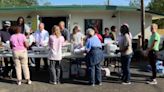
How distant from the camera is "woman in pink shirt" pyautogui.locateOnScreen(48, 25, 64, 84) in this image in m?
12.1

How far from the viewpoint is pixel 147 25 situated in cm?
2336

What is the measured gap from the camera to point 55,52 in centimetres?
1220

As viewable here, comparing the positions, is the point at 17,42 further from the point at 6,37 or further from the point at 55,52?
the point at 6,37

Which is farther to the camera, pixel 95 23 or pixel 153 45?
pixel 95 23

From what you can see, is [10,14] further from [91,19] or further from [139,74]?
[139,74]

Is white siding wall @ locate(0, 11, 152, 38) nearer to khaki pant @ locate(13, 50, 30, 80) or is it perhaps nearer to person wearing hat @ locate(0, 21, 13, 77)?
person wearing hat @ locate(0, 21, 13, 77)

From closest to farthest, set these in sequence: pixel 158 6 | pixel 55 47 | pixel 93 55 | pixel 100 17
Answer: pixel 93 55
pixel 55 47
pixel 100 17
pixel 158 6

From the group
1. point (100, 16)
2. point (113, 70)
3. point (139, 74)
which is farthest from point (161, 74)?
point (100, 16)

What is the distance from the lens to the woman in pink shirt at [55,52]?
1213 cm

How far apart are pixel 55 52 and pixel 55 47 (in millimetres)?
150

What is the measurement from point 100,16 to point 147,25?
2.79m

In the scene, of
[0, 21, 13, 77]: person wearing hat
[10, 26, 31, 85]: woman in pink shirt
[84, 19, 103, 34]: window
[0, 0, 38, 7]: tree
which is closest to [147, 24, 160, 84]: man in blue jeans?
[10, 26, 31, 85]: woman in pink shirt

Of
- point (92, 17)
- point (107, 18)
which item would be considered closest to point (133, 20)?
point (107, 18)

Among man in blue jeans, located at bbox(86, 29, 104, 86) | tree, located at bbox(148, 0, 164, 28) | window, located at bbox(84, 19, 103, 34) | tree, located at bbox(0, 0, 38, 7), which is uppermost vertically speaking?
man in blue jeans, located at bbox(86, 29, 104, 86)
